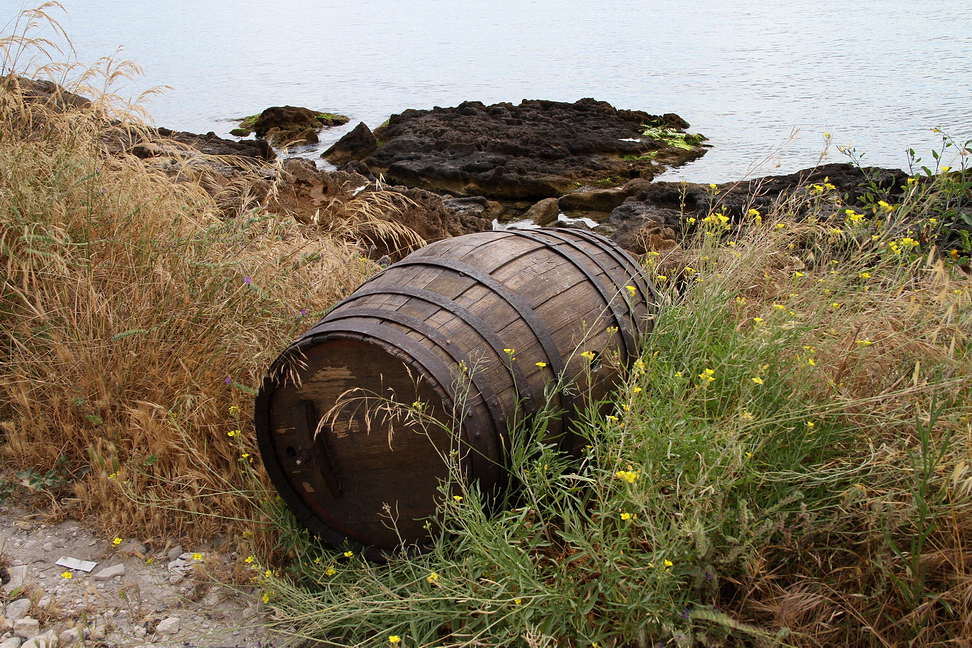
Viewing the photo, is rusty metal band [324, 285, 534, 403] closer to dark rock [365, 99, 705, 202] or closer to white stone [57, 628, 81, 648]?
white stone [57, 628, 81, 648]

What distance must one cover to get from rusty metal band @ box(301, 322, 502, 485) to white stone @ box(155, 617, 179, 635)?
46.2 inches

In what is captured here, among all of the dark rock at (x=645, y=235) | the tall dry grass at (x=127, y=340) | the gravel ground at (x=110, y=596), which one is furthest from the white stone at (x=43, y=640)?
the dark rock at (x=645, y=235)

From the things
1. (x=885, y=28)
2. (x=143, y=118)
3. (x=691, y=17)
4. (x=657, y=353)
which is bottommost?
(x=657, y=353)

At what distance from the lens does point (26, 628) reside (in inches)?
96.7

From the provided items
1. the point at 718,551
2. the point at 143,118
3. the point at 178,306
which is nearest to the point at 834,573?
the point at 718,551

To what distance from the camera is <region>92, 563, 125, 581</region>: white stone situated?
9.06 ft

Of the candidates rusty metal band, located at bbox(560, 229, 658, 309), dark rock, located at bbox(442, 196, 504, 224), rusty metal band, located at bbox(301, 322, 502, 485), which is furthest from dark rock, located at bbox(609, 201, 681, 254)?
dark rock, located at bbox(442, 196, 504, 224)

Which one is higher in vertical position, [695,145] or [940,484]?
[695,145]

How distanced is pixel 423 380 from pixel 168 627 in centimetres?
129

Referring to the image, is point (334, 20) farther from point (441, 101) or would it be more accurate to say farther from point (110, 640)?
point (110, 640)

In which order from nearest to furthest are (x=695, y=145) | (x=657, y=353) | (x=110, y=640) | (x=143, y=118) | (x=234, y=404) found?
(x=110, y=640)
(x=657, y=353)
(x=234, y=404)
(x=143, y=118)
(x=695, y=145)

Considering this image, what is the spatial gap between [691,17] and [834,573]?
126 ft

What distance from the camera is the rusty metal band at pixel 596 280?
293 centimetres

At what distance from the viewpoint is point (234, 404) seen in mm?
3332
